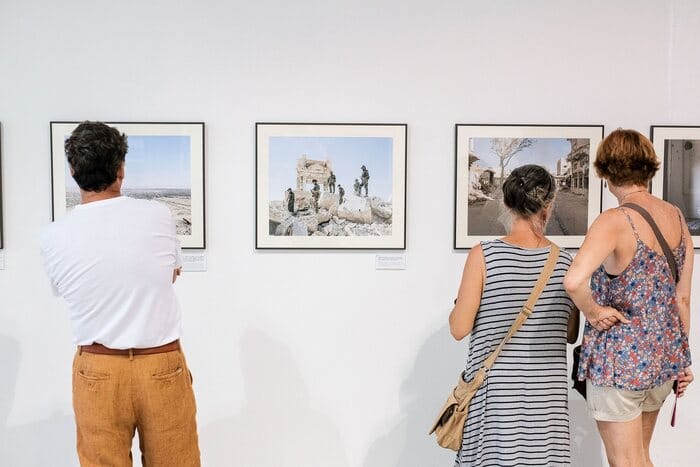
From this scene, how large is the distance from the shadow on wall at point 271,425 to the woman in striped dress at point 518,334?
1173 millimetres

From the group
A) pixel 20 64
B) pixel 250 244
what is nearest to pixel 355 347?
pixel 250 244

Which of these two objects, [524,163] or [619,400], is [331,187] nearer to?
[524,163]

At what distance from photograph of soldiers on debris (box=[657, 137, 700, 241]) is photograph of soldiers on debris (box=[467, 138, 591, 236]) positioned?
0.43m

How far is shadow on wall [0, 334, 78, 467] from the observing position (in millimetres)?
2969

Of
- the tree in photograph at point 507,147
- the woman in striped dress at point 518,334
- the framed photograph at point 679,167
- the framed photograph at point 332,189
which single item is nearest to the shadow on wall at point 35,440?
the framed photograph at point 332,189

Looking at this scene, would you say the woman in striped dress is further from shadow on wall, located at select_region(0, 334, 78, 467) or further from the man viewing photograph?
shadow on wall, located at select_region(0, 334, 78, 467)

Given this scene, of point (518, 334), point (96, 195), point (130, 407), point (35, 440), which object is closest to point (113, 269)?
point (96, 195)

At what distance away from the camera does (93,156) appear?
185cm

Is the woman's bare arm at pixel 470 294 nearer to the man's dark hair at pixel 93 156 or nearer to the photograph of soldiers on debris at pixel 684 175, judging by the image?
the man's dark hair at pixel 93 156

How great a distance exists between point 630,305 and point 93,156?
1866mm

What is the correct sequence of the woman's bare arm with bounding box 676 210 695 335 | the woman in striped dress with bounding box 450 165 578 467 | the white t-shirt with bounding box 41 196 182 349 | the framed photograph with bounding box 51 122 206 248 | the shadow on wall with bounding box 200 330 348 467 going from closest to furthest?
the white t-shirt with bounding box 41 196 182 349 → the woman in striped dress with bounding box 450 165 578 467 → the woman's bare arm with bounding box 676 210 695 335 → the framed photograph with bounding box 51 122 206 248 → the shadow on wall with bounding box 200 330 348 467

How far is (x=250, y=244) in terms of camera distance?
9.71ft

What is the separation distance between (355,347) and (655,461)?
1.71 m

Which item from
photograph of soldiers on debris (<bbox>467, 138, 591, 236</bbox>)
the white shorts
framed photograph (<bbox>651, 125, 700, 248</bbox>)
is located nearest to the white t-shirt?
the white shorts
